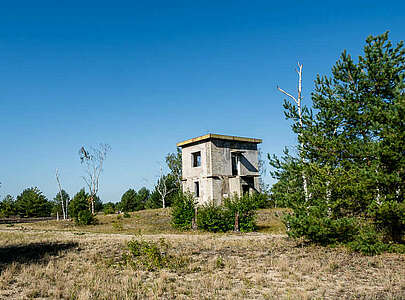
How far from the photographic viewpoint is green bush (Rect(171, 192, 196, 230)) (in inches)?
800

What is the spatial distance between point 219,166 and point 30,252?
588 inches

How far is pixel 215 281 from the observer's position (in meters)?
6.83

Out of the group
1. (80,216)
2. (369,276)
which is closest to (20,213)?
(80,216)

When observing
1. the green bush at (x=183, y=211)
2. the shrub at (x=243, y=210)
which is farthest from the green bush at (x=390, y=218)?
the green bush at (x=183, y=211)

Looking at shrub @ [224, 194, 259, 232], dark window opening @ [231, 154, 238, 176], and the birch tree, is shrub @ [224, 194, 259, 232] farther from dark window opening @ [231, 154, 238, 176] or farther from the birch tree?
the birch tree

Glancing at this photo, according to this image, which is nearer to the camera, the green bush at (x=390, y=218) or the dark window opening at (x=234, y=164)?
the green bush at (x=390, y=218)

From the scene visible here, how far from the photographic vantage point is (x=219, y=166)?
2402 cm

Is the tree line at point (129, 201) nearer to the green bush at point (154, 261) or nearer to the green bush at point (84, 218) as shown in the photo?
the green bush at point (84, 218)

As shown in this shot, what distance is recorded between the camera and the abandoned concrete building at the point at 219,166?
77.8 feet

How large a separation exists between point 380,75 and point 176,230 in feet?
49.6

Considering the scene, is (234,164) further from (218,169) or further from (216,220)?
(216,220)

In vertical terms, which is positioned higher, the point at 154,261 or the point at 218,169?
the point at 218,169

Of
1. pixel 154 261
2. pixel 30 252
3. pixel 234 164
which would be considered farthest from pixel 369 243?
pixel 234 164

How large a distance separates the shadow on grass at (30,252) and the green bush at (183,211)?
26.6 feet
